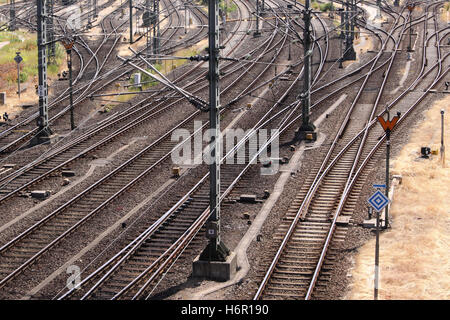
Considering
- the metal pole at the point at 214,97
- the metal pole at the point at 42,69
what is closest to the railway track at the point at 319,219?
the metal pole at the point at 214,97

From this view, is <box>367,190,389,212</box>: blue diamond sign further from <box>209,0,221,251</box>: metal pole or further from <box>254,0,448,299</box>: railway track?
<box>209,0,221,251</box>: metal pole

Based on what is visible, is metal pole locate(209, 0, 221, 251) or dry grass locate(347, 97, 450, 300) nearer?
dry grass locate(347, 97, 450, 300)

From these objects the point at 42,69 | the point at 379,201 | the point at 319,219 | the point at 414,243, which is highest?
the point at 42,69

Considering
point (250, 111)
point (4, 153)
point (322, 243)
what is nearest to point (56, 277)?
point (322, 243)

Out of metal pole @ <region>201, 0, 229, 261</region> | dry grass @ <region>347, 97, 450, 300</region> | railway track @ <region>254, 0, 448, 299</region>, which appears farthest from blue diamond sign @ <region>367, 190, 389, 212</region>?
metal pole @ <region>201, 0, 229, 261</region>

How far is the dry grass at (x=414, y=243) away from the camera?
19.7 m

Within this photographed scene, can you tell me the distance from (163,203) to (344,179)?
745cm

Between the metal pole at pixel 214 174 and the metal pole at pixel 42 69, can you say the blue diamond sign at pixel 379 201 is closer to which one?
the metal pole at pixel 214 174

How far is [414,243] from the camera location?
22781 millimetres

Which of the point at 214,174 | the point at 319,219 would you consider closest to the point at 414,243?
the point at 319,219

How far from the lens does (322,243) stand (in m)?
23.2

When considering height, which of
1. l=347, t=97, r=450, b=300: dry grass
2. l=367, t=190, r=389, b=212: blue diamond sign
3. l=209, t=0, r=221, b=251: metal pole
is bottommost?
l=347, t=97, r=450, b=300: dry grass

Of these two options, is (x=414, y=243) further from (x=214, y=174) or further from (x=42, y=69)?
(x=42, y=69)

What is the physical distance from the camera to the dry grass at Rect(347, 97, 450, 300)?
64.6 feet
